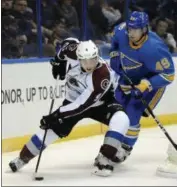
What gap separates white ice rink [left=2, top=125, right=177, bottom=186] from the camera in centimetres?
435

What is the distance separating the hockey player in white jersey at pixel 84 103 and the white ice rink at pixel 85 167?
12cm

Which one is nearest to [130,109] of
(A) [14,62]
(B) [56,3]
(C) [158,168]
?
(C) [158,168]

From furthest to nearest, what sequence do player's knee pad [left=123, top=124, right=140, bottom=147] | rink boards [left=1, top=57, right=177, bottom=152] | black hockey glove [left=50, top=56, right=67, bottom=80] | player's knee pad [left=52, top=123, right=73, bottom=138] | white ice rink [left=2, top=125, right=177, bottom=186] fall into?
1. rink boards [left=1, top=57, right=177, bottom=152]
2. player's knee pad [left=123, top=124, right=140, bottom=147]
3. black hockey glove [left=50, top=56, right=67, bottom=80]
4. player's knee pad [left=52, top=123, right=73, bottom=138]
5. white ice rink [left=2, top=125, right=177, bottom=186]

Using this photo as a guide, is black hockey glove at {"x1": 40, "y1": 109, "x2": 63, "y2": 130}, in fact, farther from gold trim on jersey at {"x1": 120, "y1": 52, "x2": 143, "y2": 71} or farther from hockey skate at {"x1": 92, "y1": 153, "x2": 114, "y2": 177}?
gold trim on jersey at {"x1": 120, "y1": 52, "x2": 143, "y2": 71}

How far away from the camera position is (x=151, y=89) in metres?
4.80

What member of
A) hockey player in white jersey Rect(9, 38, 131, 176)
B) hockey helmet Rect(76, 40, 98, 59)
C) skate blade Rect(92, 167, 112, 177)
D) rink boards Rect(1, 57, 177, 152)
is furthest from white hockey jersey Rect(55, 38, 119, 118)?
rink boards Rect(1, 57, 177, 152)

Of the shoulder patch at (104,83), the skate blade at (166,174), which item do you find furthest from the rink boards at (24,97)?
the skate blade at (166,174)

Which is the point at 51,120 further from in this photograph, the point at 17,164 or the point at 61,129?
the point at 17,164

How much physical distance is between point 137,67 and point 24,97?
116 centimetres

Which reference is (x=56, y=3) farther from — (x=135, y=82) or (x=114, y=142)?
(x=114, y=142)

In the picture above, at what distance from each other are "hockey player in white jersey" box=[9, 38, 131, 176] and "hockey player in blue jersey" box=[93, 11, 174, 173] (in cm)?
21

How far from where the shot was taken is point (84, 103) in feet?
14.7

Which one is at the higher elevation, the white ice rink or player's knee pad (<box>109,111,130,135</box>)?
player's knee pad (<box>109,111,130,135</box>)

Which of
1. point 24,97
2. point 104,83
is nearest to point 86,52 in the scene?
point 104,83
